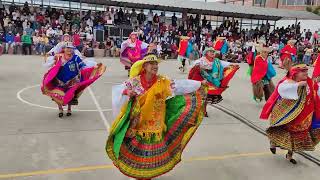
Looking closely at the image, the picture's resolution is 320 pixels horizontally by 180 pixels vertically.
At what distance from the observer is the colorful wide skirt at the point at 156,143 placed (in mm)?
4352

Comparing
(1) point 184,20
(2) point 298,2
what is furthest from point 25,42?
(2) point 298,2

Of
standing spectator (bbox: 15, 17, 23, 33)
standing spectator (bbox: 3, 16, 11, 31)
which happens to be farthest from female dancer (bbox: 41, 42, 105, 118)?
standing spectator (bbox: 3, 16, 11, 31)

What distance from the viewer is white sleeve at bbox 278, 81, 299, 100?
5422 mm

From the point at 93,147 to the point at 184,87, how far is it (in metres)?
2.25

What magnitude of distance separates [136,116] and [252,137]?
3.48 m

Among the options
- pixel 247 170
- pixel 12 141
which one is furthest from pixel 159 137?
pixel 12 141

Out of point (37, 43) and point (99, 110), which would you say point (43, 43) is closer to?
point (37, 43)

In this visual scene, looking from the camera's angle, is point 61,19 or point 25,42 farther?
point 61,19

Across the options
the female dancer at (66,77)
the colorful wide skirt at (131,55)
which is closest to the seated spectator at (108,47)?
the colorful wide skirt at (131,55)

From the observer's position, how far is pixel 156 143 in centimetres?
448

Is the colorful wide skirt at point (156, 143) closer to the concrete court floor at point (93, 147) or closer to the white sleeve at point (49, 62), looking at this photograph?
the concrete court floor at point (93, 147)

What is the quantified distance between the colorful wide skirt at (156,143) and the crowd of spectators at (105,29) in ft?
41.1

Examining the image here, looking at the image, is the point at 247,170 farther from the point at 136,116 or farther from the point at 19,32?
the point at 19,32

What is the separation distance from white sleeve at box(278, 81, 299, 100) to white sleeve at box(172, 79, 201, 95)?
4.64 ft
